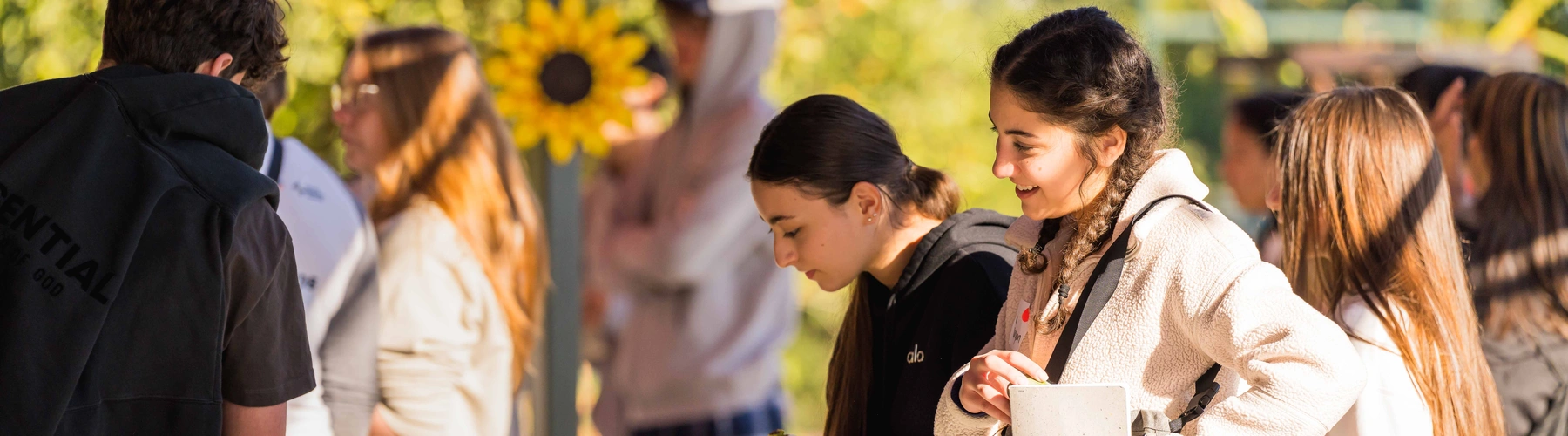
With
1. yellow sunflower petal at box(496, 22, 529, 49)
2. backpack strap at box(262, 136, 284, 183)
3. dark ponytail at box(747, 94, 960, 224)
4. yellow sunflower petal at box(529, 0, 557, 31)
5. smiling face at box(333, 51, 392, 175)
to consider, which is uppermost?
yellow sunflower petal at box(529, 0, 557, 31)

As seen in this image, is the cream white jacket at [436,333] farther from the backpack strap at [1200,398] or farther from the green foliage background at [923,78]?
the green foliage background at [923,78]

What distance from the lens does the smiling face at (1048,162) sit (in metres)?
1.54

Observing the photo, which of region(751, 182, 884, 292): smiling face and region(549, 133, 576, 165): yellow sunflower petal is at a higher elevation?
region(549, 133, 576, 165): yellow sunflower petal

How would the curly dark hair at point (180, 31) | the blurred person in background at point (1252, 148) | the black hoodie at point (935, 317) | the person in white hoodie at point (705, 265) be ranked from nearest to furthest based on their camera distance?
the curly dark hair at point (180, 31)
the black hoodie at point (935, 317)
the blurred person in background at point (1252, 148)
the person in white hoodie at point (705, 265)

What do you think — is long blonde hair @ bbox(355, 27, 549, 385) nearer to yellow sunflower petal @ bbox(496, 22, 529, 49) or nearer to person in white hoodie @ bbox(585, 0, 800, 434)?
yellow sunflower petal @ bbox(496, 22, 529, 49)

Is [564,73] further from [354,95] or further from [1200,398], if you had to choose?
[1200,398]

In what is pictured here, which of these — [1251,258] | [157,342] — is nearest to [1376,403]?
[1251,258]

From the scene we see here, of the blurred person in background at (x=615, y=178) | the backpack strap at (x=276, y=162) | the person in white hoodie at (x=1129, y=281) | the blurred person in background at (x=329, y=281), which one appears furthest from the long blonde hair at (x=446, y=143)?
the person in white hoodie at (x=1129, y=281)

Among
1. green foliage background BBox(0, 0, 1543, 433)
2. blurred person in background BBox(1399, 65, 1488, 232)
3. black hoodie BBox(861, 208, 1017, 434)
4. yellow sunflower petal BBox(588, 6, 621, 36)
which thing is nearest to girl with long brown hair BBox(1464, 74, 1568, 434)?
blurred person in background BBox(1399, 65, 1488, 232)

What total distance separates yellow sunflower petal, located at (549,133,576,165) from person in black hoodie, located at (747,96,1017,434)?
1695 millimetres

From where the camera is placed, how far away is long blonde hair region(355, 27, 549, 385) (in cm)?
299

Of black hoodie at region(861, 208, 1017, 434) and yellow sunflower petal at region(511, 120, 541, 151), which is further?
yellow sunflower petal at region(511, 120, 541, 151)

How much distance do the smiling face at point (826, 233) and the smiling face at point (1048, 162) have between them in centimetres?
61

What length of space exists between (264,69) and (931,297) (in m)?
1.11
